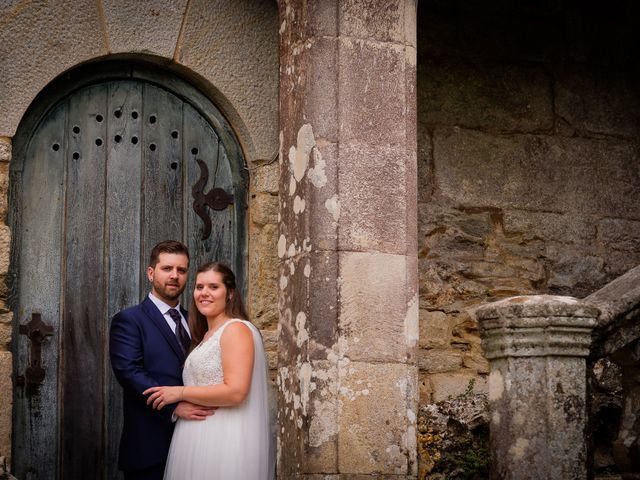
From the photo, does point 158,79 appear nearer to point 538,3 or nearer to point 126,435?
point 126,435

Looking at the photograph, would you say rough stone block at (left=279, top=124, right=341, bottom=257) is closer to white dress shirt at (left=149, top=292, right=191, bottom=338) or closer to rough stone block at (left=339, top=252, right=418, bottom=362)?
rough stone block at (left=339, top=252, right=418, bottom=362)

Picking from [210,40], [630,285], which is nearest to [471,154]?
[210,40]

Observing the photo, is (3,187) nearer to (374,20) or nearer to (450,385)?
(374,20)

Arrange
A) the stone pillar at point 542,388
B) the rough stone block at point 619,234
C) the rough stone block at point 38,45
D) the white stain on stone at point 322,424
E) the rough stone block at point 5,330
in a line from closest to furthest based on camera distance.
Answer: the stone pillar at point 542,388 → the white stain on stone at point 322,424 → the rough stone block at point 5,330 → the rough stone block at point 38,45 → the rough stone block at point 619,234

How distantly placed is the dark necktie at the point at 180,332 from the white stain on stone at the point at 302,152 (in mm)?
840

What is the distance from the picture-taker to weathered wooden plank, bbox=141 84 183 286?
5.82 metres

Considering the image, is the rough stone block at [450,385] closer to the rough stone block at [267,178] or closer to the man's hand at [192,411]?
the rough stone block at [267,178]

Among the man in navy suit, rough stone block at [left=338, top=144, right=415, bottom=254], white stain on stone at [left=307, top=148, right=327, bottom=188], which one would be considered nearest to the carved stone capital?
rough stone block at [left=338, top=144, right=415, bottom=254]

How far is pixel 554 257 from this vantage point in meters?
6.70

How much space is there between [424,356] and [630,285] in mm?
1944

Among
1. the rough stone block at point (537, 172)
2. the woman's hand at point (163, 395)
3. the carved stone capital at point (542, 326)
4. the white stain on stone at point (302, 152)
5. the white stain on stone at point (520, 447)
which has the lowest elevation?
the white stain on stone at point (520, 447)

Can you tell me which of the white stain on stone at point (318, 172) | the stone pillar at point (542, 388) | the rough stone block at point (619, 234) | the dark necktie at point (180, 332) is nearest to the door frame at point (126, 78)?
the dark necktie at point (180, 332)

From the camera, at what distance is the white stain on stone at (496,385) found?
173 inches

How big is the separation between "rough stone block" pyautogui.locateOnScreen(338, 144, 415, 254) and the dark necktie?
886mm
